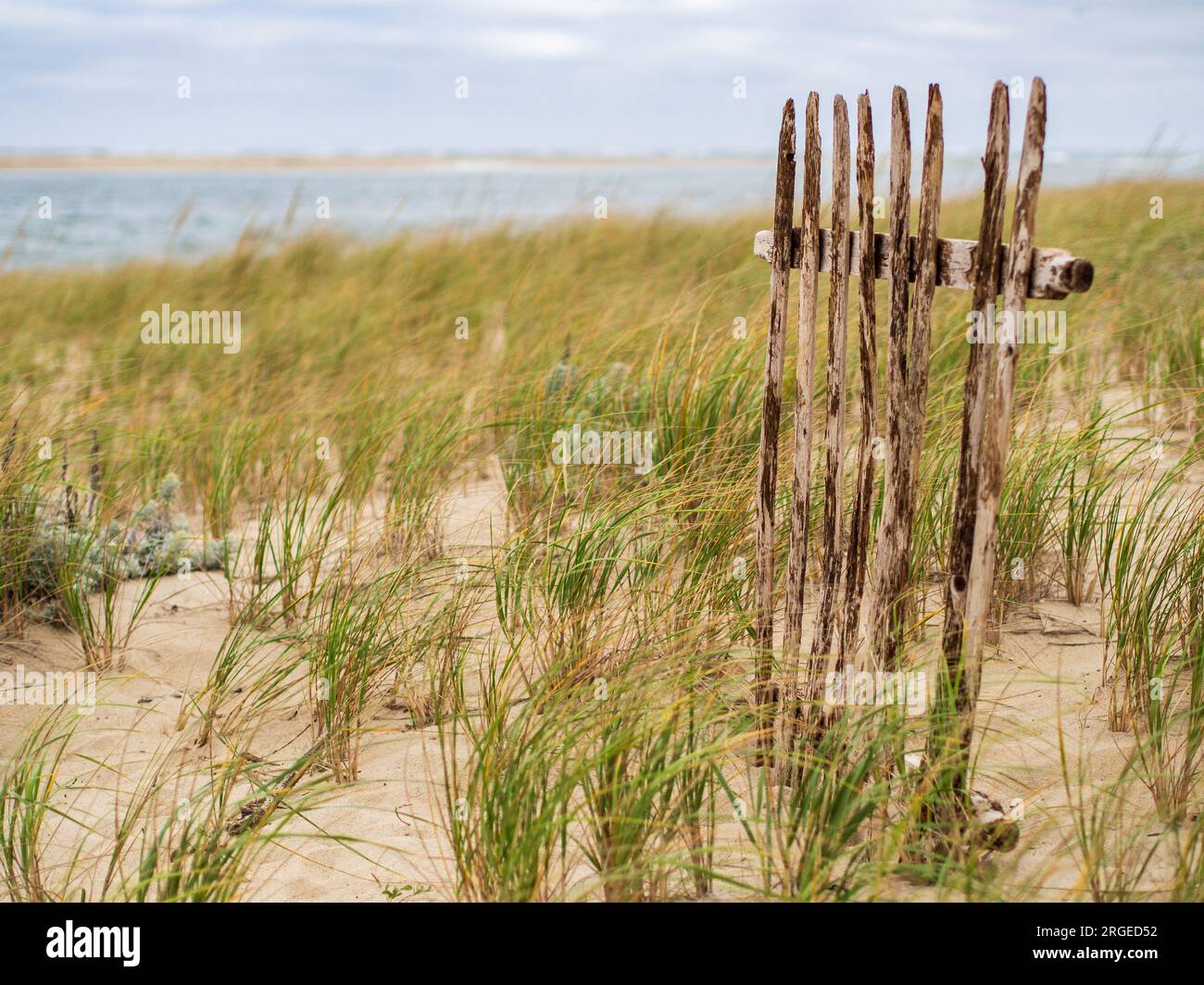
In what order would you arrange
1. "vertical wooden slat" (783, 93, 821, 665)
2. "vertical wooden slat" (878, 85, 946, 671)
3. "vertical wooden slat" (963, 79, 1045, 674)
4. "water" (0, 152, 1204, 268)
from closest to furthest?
"vertical wooden slat" (963, 79, 1045, 674) < "vertical wooden slat" (878, 85, 946, 671) < "vertical wooden slat" (783, 93, 821, 665) < "water" (0, 152, 1204, 268)

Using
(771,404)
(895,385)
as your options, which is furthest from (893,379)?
(771,404)

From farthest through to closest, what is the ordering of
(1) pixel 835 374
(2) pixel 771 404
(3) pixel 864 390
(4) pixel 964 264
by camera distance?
(2) pixel 771 404, (1) pixel 835 374, (3) pixel 864 390, (4) pixel 964 264

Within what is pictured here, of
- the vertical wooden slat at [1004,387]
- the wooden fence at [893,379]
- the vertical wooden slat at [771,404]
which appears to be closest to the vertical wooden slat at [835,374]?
the wooden fence at [893,379]

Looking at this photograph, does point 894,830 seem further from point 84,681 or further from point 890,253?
point 84,681

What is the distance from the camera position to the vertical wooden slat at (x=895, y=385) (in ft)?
7.98

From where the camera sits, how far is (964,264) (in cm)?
240

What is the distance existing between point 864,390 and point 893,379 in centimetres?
15

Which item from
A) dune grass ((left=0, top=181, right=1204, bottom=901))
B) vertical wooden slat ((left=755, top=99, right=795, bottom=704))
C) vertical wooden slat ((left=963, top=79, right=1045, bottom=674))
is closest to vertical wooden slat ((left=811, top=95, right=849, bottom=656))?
vertical wooden slat ((left=755, top=99, right=795, bottom=704))

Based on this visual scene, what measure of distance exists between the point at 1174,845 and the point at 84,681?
3431mm

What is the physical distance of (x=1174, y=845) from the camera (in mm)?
2514

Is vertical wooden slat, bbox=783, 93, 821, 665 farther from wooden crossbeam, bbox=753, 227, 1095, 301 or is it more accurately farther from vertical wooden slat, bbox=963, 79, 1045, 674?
vertical wooden slat, bbox=963, 79, 1045, 674

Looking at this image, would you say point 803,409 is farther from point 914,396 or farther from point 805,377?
point 914,396

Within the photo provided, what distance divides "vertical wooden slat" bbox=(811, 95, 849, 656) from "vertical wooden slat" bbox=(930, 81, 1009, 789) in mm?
336

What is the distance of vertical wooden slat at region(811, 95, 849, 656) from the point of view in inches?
103
